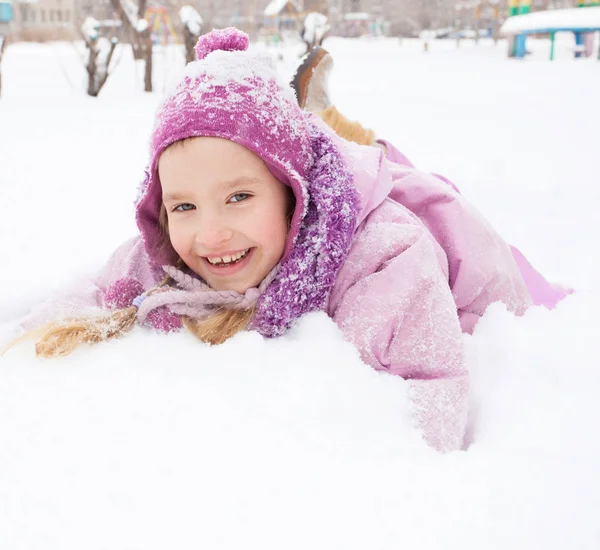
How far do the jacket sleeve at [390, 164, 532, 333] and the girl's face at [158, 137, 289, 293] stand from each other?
43 centimetres

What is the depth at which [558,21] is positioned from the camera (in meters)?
11.1

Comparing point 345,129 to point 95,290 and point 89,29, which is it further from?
point 89,29

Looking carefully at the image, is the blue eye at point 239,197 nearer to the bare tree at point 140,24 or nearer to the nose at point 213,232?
the nose at point 213,232

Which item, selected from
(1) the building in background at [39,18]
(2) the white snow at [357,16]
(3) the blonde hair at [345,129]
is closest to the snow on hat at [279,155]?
(3) the blonde hair at [345,129]

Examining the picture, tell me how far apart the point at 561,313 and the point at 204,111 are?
3.41 feet

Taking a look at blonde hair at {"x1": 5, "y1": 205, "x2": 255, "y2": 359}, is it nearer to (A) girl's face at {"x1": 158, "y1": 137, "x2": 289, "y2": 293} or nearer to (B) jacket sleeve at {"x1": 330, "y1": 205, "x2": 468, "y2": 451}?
(A) girl's face at {"x1": 158, "y1": 137, "x2": 289, "y2": 293}

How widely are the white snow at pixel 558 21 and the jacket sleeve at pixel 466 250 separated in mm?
10900

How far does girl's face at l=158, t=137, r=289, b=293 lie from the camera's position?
1.24 m

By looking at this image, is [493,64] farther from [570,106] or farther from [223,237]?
[223,237]

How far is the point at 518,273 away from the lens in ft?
5.43

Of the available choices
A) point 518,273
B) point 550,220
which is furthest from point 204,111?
point 550,220

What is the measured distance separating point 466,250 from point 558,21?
37.2ft

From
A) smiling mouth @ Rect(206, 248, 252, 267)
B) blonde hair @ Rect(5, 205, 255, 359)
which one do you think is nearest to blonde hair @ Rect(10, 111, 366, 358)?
blonde hair @ Rect(5, 205, 255, 359)

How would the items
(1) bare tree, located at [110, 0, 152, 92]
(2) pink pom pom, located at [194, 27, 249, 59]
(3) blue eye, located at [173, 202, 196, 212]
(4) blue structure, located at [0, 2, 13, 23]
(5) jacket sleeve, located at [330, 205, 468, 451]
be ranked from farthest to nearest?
(4) blue structure, located at [0, 2, 13, 23], (1) bare tree, located at [110, 0, 152, 92], (2) pink pom pom, located at [194, 27, 249, 59], (3) blue eye, located at [173, 202, 196, 212], (5) jacket sleeve, located at [330, 205, 468, 451]
